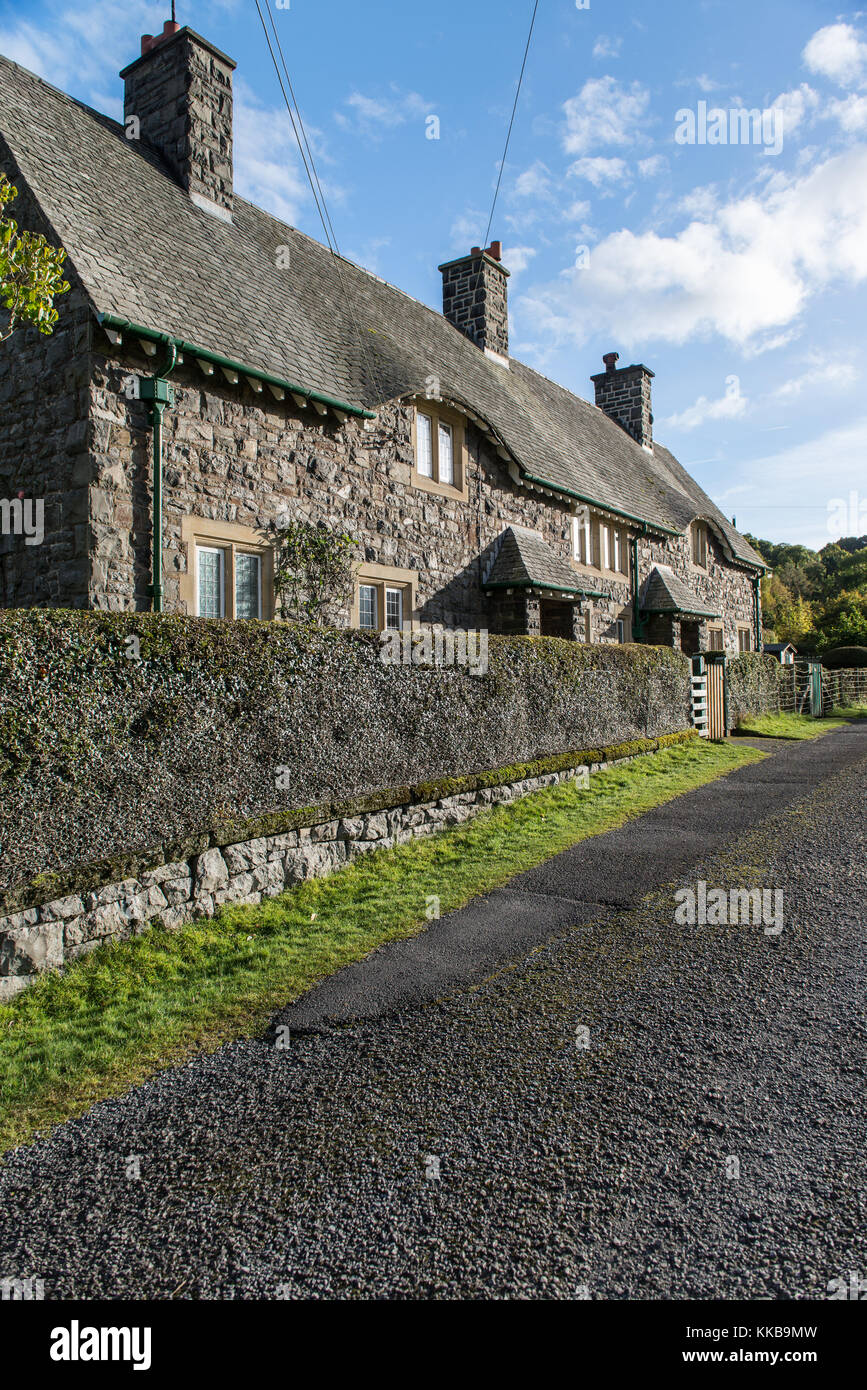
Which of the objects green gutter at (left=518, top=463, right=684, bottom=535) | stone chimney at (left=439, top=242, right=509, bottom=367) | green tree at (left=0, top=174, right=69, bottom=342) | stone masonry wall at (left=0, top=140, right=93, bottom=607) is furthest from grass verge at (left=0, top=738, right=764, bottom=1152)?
stone chimney at (left=439, top=242, right=509, bottom=367)

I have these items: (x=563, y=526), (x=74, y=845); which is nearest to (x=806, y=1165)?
(x=74, y=845)

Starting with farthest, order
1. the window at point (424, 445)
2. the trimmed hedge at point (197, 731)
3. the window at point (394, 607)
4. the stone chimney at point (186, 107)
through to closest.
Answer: the window at point (424, 445), the window at point (394, 607), the stone chimney at point (186, 107), the trimmed hedge at point (197, 731)

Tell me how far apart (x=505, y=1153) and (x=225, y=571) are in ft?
29.9

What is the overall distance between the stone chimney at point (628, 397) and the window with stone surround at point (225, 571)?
22.4m

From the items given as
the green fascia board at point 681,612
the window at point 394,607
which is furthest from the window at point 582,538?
the window at point 394,607

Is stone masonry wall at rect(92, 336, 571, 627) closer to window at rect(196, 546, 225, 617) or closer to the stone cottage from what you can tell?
the stone cottage

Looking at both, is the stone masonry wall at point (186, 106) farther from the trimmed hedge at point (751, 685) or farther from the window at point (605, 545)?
the trimmed hedge at point (751, 685)

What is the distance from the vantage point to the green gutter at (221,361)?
9.30 metres

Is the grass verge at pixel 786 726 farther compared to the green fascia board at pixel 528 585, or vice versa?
the grass verge at pixel 786 726

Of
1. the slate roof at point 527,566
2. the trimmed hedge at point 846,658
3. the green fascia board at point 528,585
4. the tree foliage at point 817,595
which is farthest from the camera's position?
the tree foliage at point 817,595

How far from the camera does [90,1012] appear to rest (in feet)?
16.8

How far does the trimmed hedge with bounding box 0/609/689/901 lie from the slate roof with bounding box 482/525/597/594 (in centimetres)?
510

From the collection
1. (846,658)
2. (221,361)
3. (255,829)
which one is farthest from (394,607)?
(846,658)

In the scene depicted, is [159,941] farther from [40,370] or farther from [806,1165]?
[40,370]
